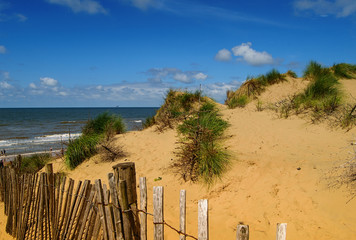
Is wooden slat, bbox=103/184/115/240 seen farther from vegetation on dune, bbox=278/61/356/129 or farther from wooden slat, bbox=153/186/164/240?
vegetation on dune, bbox=278/61/356/129

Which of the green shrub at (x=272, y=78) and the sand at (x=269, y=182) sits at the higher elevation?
the green shrub at (x=272, y=78)

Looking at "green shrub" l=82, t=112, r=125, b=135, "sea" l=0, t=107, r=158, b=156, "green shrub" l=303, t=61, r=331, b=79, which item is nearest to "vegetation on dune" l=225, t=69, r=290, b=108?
"green shrub" l=303, t=61, r=331, b=79

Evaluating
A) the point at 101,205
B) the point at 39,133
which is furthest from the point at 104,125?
the point at 39,133

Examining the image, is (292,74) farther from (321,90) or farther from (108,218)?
(108,218)

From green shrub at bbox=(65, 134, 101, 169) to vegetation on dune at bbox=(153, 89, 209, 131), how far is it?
106 inches

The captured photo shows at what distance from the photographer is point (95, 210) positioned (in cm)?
298

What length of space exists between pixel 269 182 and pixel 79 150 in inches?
239

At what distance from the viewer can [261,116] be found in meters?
9.84

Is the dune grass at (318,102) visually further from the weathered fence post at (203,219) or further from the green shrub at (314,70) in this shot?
the weathered fence post at (203,219)

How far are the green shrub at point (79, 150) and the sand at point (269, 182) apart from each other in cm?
27

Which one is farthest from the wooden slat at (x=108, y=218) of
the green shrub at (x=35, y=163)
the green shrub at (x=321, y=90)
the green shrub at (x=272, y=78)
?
the green shrub at (x=272, y=78)

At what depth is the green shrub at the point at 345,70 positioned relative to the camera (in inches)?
538

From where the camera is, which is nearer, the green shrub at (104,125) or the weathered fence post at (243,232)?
the weathered fence post at (243,232)

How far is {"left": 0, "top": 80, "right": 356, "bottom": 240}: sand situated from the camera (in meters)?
4.00
